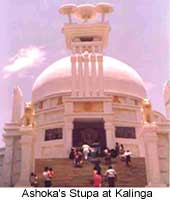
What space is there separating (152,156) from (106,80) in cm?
1226

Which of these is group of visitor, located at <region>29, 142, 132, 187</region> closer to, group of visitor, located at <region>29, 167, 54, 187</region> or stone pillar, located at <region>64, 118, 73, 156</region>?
group of visitor, located at <region>29, 167, 54, 187</region>

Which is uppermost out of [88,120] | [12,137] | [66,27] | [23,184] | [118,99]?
[66,27]

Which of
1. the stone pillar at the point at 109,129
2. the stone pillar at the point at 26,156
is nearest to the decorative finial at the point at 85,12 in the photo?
the stone pillar at the point at 109,129

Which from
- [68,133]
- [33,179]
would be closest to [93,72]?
[68,133]

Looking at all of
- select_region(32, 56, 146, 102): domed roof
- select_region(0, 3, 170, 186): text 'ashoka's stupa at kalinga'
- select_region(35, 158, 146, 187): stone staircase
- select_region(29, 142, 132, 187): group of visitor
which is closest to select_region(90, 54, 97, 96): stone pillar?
A: select_region(0, 3, 170, 186): text 'ashoka's stupa at kalinga'

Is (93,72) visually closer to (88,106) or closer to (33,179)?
(88,106)

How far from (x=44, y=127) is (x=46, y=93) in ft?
11.4

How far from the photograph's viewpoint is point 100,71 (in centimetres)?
2567

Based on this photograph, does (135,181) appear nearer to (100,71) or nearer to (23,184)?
(23,184)

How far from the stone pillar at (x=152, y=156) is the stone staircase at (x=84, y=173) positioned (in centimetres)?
41

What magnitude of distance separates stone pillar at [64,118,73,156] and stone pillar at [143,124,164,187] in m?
7.07

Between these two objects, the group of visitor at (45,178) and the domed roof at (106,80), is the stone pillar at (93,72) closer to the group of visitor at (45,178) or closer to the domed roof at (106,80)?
the domed roof at (106,80)

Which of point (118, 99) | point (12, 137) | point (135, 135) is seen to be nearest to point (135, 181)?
point (12, 137)

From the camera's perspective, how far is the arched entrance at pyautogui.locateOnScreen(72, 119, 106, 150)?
973 inches
